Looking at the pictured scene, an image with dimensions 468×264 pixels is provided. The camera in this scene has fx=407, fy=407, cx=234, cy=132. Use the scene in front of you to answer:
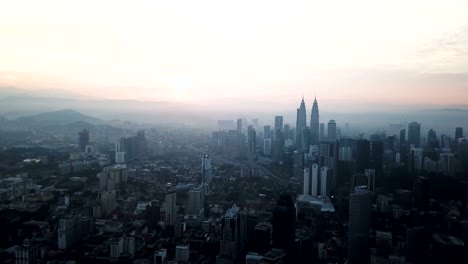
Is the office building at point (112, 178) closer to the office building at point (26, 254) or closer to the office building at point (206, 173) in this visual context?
the office building at point (206, 173)

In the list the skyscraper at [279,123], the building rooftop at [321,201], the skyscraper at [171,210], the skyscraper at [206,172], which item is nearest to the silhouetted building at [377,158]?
the building rooftop at [321,201]

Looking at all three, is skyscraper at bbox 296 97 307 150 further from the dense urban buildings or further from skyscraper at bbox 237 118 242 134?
skyscraper at bbox 237 118 242 134

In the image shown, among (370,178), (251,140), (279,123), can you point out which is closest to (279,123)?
(279,123)

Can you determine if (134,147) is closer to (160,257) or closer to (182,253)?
(182,253)

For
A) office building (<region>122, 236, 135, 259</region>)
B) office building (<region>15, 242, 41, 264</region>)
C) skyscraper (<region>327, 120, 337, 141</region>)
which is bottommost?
office building (<region>122, 236, 135, 259</region>)

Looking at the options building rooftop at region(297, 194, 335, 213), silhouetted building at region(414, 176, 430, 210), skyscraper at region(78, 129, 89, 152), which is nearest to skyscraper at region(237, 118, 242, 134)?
skyscraper at region(78, 129, 89, 152)

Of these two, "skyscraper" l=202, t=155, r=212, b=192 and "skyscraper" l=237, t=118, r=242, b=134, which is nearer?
"skyscraper" l=202, t=155, r=212, b=192
